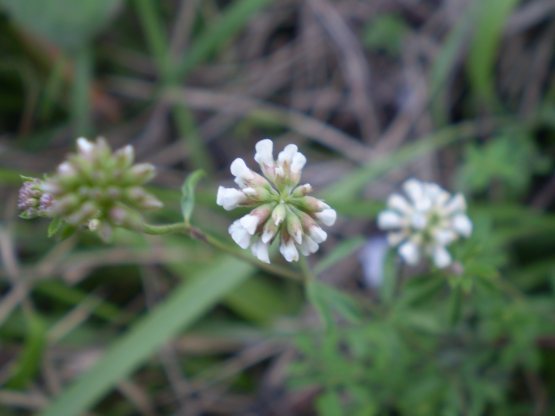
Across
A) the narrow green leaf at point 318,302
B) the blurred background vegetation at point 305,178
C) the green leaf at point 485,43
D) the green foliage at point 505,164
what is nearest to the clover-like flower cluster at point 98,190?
the narrow green leaf at point 318,302

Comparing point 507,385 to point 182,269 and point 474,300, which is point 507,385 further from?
point 182,269

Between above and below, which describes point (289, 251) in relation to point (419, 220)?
below

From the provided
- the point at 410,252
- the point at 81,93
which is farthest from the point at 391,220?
the point at 81,93

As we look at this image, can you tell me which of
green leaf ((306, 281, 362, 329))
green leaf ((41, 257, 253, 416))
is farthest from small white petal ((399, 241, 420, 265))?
green leaf ((41, 257, 253, 416))

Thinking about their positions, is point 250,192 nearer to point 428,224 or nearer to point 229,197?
point 229,197

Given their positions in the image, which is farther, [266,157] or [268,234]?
[266,157]

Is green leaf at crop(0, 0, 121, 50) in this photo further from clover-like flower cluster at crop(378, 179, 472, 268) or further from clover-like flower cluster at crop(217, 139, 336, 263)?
clover-like flower cluster at crop(217, 139, 336, 263)
